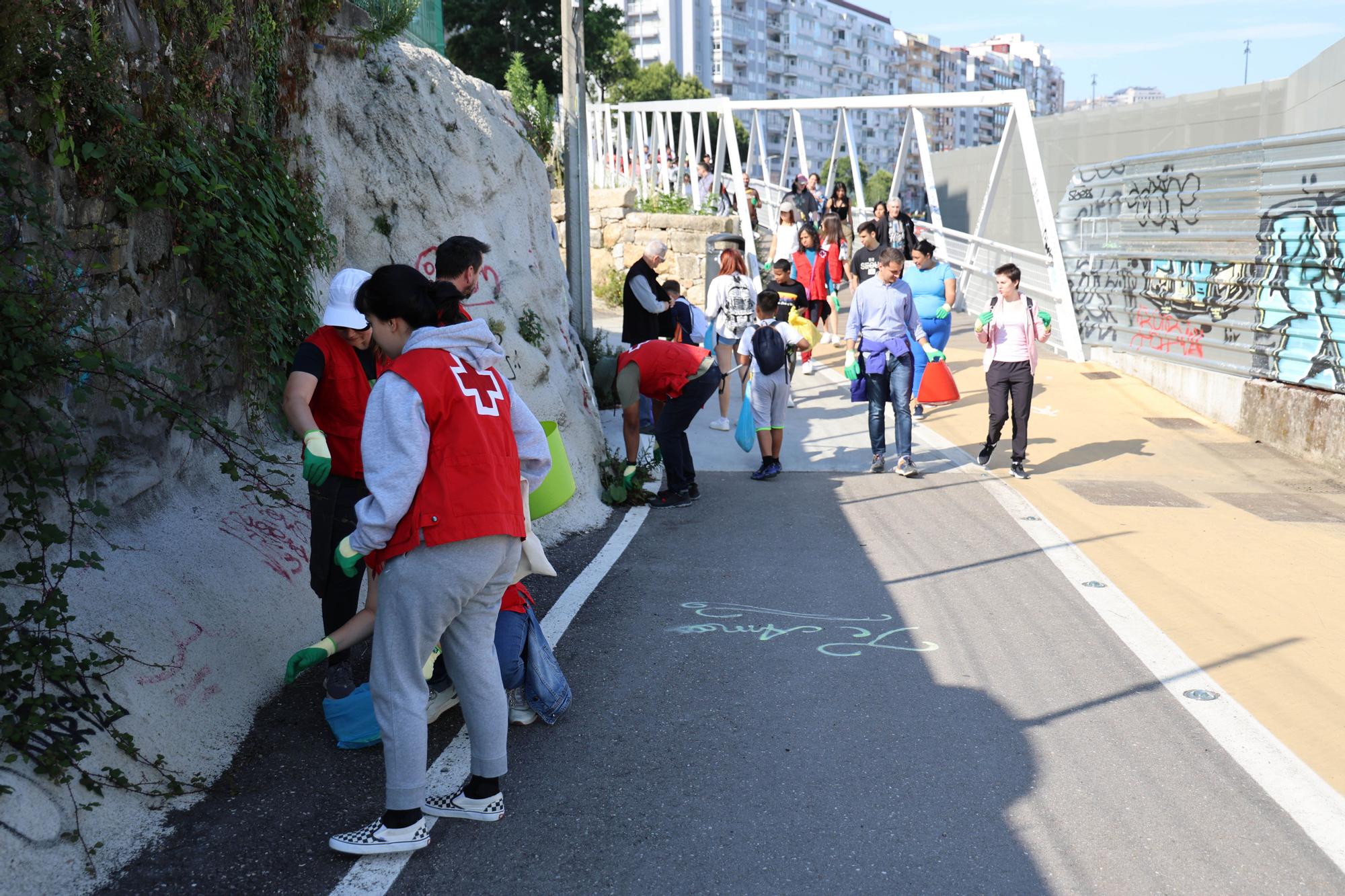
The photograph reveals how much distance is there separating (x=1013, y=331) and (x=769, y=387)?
2043mm

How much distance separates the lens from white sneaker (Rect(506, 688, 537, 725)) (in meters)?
4.29

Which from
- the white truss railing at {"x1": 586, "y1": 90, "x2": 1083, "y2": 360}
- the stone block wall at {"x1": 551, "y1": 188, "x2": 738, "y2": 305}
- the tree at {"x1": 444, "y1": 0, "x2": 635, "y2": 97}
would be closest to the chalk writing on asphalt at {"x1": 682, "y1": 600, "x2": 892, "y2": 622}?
the white truss railing at {"x1": 586, "y1": 90, "x2": 1083, "y2": 360}

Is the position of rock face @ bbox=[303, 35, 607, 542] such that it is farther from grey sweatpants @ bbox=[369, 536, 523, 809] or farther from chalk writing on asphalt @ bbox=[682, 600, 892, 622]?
grey sweatpants @ bbox=[369, 536, 523, 809]

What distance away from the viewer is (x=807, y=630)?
5.43 m

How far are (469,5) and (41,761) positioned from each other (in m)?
39.7

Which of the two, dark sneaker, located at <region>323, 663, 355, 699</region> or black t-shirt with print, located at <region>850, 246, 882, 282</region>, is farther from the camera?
black t-shirt with print, located at <region>850, 246, 882, 282</region>

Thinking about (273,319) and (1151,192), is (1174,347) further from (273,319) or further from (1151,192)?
(273,319)

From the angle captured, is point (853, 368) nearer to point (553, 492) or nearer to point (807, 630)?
point (807, 630)

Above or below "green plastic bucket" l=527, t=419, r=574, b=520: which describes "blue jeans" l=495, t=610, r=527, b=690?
below

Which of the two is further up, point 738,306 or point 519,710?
point 738,306

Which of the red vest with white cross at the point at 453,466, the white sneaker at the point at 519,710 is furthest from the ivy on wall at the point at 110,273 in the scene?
the white sneaker at the point at 519,710

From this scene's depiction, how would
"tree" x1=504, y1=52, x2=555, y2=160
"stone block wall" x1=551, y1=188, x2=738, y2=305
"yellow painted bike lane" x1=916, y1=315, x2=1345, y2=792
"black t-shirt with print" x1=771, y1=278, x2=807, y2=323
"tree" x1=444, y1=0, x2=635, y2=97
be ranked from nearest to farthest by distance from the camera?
1. "yellow painted bike lane" x1=916, y1=315, x2=1345, y2=792
2. "black t-shirt with print" x1=771, y1=278, x2=807, y2=323
3. "tree" x1=504, y1=52, x2=555, y2=160
4. "stone block wall" x1=551, y1=188, x2=738, y2=305
5. "tree" x1=444, y1=0, x2=635, y2=97

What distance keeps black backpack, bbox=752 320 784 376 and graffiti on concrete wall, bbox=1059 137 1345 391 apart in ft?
16.4

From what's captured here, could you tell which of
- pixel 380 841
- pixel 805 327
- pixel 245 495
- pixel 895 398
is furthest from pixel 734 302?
pixel 380 841
